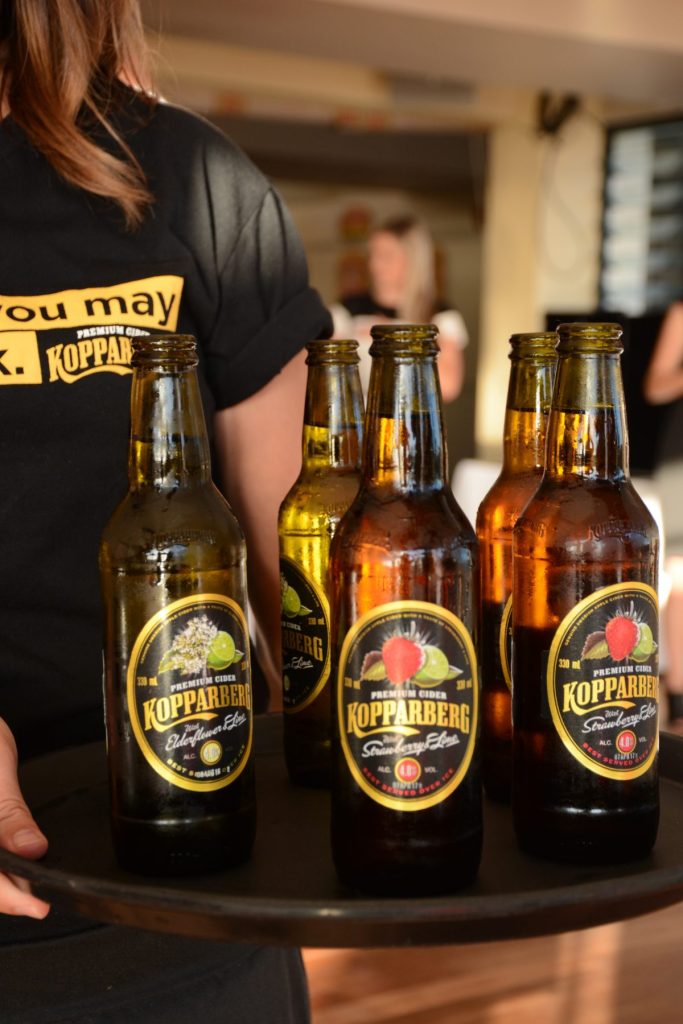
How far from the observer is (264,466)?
3.33 ft

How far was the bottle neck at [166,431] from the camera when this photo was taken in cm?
68

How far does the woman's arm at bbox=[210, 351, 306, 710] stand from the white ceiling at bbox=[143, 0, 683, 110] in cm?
349

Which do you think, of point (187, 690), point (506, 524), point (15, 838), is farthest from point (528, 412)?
point (15, 838)

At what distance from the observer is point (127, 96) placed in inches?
38.8

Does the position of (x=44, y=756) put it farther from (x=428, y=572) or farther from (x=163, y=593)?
(x=428, y=572)

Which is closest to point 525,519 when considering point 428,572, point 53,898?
point 428,572

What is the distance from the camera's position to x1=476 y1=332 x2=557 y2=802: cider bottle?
2.50 feet

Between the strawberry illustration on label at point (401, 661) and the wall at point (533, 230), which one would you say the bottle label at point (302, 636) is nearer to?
the strawberry illustration on label at point (401, 661)

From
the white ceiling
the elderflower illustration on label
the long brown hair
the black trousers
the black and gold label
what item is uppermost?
the white ceiling

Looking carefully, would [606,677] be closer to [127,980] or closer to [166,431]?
[166,431]

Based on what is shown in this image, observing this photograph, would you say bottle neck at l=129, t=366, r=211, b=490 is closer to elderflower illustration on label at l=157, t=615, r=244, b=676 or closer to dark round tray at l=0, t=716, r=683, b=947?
elderflower illustration on label at l=157, t=615, r=244, b=676

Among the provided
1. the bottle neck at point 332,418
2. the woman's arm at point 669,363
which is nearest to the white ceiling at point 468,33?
the woman's arm at point 669,363

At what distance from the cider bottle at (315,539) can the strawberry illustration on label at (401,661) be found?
14cm

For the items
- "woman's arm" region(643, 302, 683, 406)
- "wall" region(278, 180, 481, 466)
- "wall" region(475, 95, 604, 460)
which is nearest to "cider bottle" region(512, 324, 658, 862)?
"woman's arm" region(643, 302, 683, 406)
